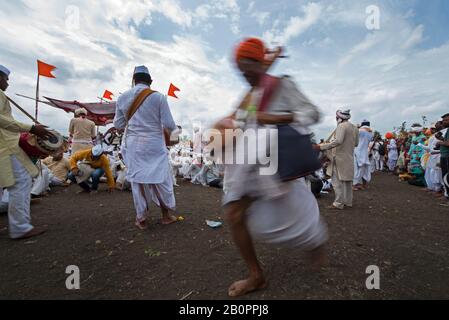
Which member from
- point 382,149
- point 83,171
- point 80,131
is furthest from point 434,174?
point 80,131

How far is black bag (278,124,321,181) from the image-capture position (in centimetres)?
166

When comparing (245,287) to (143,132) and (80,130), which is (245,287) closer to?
(143,132)

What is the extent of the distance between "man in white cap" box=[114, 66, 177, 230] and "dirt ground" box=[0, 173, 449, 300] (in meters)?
0.67

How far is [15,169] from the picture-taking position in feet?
10.4

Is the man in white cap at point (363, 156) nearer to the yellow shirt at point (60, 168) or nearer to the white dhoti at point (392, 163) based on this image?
the white dhoti at point (392, 163)

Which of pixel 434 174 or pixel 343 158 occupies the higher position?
pixel 343 158

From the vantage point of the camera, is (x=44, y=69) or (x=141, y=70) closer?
(x=141, y=70)

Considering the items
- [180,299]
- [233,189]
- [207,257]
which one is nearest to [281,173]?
[233,189]

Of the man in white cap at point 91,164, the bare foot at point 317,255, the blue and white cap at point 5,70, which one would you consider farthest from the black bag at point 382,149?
the blue and white cap at point 5,70

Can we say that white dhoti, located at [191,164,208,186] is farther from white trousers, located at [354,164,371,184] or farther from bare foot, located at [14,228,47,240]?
bare foot, located at [14,228,47,240]

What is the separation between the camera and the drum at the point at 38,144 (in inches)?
130

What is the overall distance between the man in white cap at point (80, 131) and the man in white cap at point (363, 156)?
7742mm

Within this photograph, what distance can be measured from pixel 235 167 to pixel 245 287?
0.92 meters

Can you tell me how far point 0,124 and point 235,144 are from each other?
112 inches
